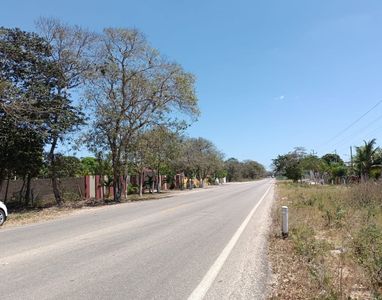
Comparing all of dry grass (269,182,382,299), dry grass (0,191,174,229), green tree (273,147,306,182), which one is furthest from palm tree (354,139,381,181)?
dry grass (269,182,382,299)

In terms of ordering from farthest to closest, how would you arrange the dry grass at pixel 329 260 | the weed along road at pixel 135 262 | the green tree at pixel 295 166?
1. the green tree at pixel 295 166
2. the weed along road at pixel 135 262
3. the dry grass at pixel 329 260

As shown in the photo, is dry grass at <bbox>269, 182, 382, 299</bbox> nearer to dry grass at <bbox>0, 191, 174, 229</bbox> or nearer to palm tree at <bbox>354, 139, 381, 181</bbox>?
dry grass at <bbox>0, 191, 174, 229</bbox>

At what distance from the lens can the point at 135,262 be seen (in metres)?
9.89

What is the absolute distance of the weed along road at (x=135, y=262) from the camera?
7.60m

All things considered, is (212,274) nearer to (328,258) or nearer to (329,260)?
(329,260)

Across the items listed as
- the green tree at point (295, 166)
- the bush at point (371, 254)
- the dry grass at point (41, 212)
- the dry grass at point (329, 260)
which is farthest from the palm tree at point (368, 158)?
the bush at point (371, 254)

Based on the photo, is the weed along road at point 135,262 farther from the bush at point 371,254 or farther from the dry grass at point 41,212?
the dry grass at point 41,212

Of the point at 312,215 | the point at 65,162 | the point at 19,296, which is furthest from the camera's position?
the point at 65,162

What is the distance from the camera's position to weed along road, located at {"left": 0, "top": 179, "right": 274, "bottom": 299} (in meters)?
7.60

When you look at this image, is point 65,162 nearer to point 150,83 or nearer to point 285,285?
point 150,83

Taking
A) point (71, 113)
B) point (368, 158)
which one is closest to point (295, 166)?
point (368, 158)

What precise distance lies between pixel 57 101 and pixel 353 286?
1034 inches

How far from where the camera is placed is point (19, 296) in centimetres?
716

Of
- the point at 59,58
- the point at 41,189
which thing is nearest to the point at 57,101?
the point at 59,58
